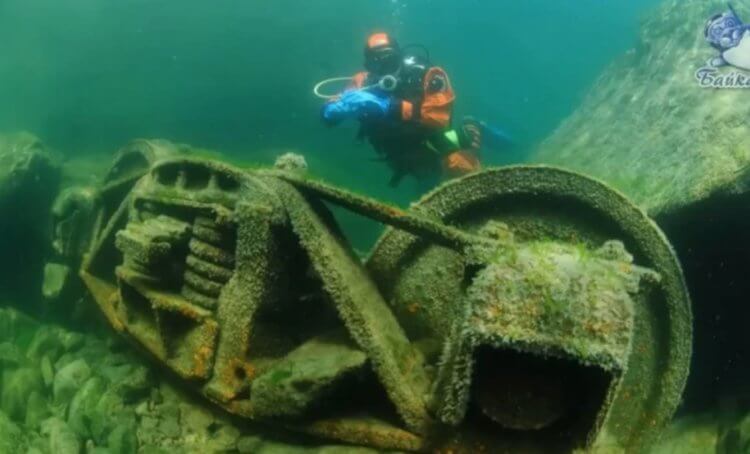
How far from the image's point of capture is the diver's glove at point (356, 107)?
6.10 metres

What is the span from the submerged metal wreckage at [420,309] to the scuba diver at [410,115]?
2.72 m

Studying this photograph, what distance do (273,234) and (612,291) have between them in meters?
2.04

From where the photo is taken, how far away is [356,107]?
6.27m

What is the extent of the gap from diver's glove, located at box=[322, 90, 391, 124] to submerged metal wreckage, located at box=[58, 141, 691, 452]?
194 centimetres

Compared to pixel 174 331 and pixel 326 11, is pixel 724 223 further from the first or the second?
pixel 326 11

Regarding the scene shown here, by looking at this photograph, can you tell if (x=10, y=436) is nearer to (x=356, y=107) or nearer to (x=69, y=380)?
(x=69, y=380)

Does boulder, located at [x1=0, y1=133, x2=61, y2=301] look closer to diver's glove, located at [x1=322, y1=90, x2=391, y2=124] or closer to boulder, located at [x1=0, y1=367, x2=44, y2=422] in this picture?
boulder, located at [x1=0, y1=367, x2=44, y2=422]

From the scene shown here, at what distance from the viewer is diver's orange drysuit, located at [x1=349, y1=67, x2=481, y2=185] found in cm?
684

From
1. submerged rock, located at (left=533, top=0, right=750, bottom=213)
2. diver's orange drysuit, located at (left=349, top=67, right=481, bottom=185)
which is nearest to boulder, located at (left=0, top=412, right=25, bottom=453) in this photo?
diver's orange drysuit, located at (left=349, top=67, right=481, bottom=185)

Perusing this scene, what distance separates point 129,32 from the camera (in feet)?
116

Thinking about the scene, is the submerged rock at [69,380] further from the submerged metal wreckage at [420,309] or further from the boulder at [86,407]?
the submerged metal wreckage at [420,309]

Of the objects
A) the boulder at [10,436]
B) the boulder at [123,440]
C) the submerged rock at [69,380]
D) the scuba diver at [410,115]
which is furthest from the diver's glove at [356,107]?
the boulder at [10,436]

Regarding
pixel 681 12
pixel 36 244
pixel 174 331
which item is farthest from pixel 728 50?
pixel 36 244

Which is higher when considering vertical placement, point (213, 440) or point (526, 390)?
point (526, 390)
